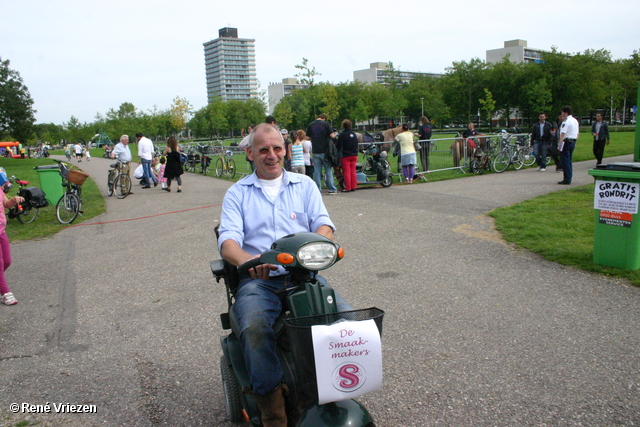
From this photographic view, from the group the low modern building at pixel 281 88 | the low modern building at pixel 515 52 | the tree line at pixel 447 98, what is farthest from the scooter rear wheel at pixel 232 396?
the low modern building at pixel 281 88

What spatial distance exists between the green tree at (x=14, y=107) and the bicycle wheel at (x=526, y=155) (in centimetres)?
5312

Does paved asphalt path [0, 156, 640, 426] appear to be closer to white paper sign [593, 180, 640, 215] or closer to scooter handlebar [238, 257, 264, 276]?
white paper sign [593, 180, 640, 215]

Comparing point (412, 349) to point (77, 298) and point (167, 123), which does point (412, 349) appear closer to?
point (77, 298)

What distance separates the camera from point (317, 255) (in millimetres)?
2180

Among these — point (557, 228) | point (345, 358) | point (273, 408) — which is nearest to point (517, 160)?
point (557, 228)

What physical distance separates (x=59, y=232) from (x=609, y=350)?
9.69m

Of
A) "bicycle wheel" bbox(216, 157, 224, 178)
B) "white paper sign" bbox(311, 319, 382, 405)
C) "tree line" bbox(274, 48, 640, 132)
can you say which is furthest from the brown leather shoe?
"tree line" bbox(274, 48, 640, 132)

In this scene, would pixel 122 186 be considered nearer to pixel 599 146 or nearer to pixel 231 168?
pixel 231 168

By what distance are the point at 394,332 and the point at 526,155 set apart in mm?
15407

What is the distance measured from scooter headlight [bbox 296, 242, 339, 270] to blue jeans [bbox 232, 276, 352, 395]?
29cm

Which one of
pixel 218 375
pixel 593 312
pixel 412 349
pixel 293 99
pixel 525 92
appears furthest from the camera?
pixel 293 99

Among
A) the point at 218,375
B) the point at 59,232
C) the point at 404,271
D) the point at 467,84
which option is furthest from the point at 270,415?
the point at 467,84

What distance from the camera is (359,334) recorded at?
6.45 feet

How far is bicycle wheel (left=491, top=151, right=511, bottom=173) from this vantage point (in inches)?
652
